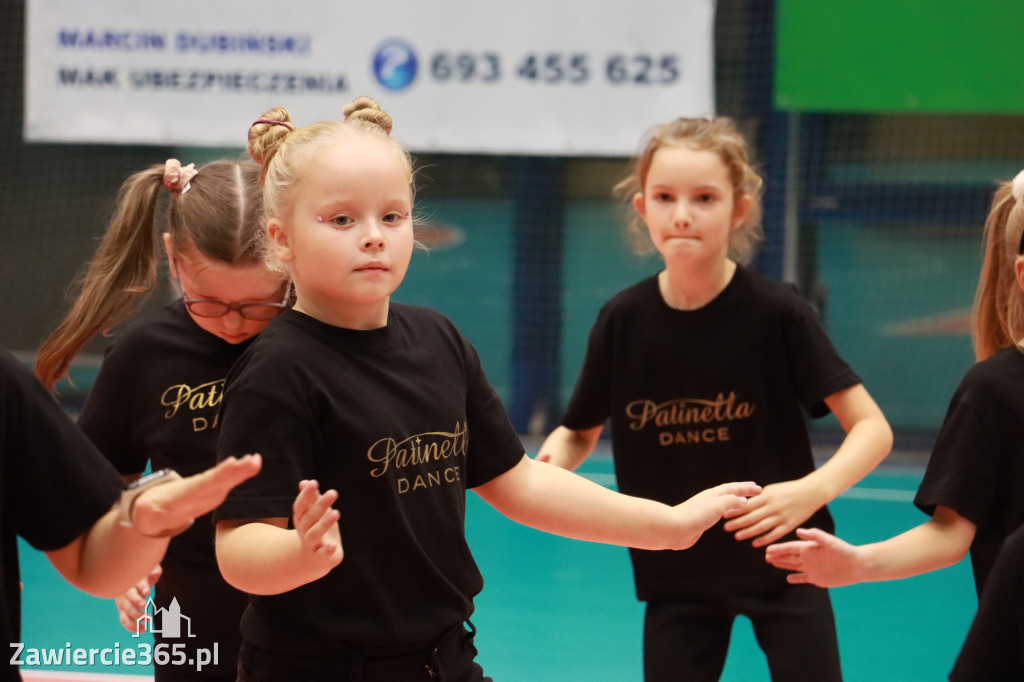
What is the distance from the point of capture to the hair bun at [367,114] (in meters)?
1.81

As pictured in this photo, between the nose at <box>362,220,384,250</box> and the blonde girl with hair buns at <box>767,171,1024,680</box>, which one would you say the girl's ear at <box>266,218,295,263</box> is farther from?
the blonde girl with hair buns at <box>767,171,1024,680</box>

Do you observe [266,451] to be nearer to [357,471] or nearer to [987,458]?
[357,471]

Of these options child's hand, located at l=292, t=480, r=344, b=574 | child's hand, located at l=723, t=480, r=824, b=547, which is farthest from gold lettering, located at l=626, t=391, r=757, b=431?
child's hand, located at l=292, t=480, r=344, b=574

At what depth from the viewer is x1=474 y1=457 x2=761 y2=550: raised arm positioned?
179 centimetres

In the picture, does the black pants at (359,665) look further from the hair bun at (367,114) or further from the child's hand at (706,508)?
the hair bun at (367,114)

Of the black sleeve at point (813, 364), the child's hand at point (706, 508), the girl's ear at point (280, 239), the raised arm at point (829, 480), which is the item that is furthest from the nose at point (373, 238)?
the black sleeve at point (813, 364)

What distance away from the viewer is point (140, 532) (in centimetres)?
134

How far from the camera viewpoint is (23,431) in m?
1.34

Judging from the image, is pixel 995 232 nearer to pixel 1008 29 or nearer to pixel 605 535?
pixel 605 535

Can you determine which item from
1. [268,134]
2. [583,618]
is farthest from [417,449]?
[583,618]

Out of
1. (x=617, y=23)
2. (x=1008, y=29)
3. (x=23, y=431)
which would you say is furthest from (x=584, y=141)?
(x=23, y=431)

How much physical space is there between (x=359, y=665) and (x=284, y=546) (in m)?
0.25

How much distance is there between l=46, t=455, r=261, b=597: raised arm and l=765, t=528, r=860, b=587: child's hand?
0.94 meters

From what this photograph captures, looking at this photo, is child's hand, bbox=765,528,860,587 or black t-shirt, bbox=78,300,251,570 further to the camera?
black t-shirt, bbox=78,300,251,570
